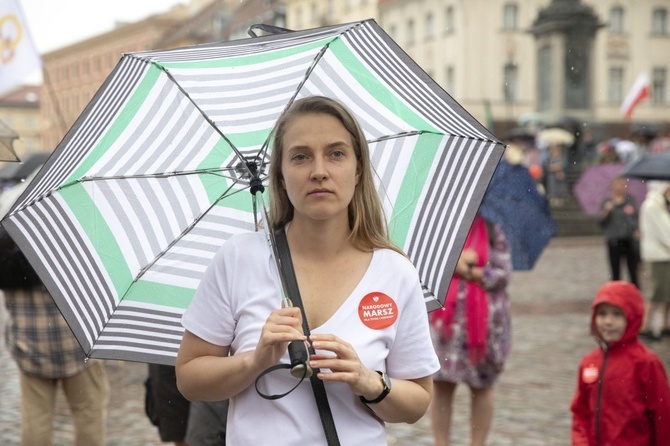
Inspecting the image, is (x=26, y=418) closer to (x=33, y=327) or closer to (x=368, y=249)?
(x=33, y=327)

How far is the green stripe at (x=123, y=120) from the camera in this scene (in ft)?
9.88

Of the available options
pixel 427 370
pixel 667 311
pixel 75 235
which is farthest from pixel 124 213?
pixel 667 311

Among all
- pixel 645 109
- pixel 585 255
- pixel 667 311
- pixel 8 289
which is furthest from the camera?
pixel 645 109

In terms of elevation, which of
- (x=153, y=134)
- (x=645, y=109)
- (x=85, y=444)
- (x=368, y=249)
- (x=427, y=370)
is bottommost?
(x=85, y=444)

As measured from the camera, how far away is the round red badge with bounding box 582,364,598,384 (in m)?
4.57

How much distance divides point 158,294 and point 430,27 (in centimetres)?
5725

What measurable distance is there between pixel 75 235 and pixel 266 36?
78cm

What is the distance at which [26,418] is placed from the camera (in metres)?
5.23

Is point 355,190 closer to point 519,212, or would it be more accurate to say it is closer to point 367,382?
point 367,382

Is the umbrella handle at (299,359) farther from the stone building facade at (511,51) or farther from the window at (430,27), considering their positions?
the window at (430,27)

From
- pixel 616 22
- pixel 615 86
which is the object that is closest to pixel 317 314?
pixel 615 86

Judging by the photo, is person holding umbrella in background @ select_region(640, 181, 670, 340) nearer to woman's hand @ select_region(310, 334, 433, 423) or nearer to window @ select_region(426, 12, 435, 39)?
woman's hand @ select_region(310, 334, 433, 423)

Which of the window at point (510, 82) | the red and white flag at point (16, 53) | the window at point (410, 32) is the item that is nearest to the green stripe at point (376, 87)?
the red and white flag at point (16, 53)

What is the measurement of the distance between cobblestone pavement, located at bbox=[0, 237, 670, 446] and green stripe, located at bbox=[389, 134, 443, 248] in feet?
12.3
